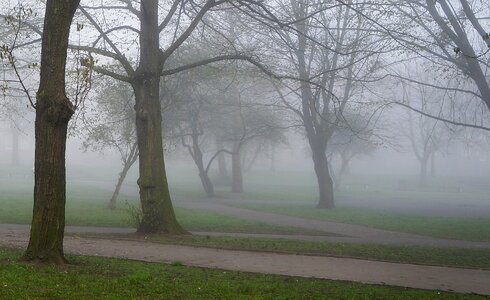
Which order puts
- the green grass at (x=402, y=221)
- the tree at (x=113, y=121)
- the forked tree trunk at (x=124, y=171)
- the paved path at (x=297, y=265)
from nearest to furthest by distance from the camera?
the paved path at (x=297, y=265) → the green grass at (x=402, y=221) → the tree at (x=113, y=121) → the forked tree trunk at (x=124, y=171)

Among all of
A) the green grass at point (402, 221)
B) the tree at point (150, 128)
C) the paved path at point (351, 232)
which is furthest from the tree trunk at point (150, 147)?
the green grass at point (402, 221)

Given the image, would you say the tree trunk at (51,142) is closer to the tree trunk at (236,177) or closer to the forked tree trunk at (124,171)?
the forked tree trunk at (124,171)

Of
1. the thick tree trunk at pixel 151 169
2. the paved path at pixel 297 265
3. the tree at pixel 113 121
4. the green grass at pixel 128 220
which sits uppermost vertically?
the tree at pixel 113 121

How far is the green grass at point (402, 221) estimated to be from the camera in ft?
67.7

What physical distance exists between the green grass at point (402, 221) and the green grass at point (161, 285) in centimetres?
1163

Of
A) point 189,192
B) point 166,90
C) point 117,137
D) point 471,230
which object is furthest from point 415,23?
point 189,192

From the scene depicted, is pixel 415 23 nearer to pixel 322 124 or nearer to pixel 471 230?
pixel 471 230

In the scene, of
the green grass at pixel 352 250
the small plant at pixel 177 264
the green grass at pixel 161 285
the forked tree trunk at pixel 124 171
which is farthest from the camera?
the forked tree trunk at pixel 124 171

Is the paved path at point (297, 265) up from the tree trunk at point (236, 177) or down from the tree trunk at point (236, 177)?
down

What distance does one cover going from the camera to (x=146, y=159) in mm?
15953

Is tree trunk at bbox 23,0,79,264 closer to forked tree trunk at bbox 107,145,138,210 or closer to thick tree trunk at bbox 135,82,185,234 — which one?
thick tree trunk at bbox 135,82,185,234

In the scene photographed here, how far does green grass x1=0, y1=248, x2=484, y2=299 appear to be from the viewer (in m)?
7.25


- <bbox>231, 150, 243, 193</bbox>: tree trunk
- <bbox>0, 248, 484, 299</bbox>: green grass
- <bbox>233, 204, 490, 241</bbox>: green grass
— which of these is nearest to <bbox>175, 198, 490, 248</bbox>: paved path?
<bbox>233, 204, 490, 241</bbox>: green grass

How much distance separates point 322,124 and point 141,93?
1663cm
